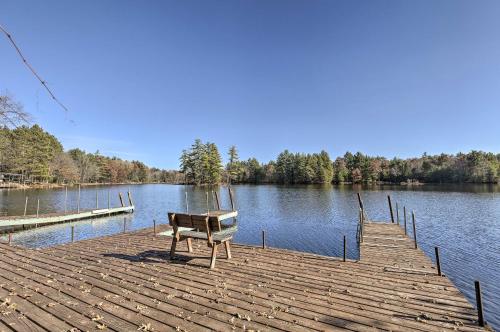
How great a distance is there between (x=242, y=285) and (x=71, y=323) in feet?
10.0

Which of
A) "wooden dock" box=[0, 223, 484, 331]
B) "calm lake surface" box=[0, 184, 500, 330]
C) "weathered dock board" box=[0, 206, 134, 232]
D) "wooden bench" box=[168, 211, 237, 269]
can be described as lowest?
"calm lake surface" box=[0, 184, 500, 330]

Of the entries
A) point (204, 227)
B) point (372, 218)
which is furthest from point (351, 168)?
point (204, 227)

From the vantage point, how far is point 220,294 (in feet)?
17.7

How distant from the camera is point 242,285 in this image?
5930mm

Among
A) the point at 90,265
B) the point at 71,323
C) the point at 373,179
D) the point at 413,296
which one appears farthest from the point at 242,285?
the point at 373,179

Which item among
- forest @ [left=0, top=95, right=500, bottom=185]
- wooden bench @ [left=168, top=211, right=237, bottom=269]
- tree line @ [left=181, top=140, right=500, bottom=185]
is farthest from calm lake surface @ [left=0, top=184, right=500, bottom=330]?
tree line @ [left=181, top=140, right=500, bottom=185]

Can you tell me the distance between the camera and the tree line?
82.2m

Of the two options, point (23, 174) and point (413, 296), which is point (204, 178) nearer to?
point (23, 174)

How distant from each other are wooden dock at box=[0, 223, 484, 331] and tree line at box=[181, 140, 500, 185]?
76.6 meters

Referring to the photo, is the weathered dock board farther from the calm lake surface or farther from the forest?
the forest

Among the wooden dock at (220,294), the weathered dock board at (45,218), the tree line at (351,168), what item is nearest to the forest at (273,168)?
the tree line at (351,168)

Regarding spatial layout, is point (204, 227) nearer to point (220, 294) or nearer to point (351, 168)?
point (220, 294)

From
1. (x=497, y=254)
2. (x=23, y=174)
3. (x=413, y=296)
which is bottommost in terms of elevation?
(x=497, y=254)

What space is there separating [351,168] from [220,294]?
96801 mm
